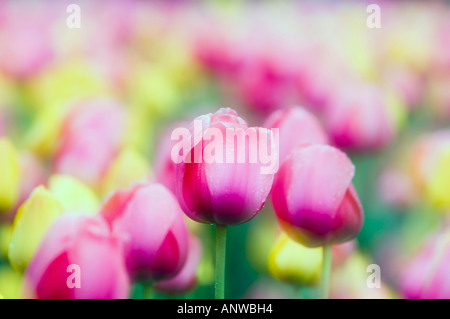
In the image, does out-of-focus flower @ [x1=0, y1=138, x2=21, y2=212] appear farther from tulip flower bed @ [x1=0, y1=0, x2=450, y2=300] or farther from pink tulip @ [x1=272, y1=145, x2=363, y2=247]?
pink tulip @ [x1=272, y1=145, x2=363, y2=247]

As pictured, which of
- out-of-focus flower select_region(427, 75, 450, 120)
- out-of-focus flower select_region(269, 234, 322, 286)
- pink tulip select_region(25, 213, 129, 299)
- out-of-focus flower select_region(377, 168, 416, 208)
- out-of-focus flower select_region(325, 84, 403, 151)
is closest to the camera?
pink tulip select_region(25, 213, 129, 299)

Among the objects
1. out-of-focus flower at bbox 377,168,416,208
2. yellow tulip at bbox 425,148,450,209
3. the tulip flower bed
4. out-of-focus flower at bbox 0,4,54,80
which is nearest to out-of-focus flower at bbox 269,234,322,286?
the tulip flower bed

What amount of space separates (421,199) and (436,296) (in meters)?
0.22

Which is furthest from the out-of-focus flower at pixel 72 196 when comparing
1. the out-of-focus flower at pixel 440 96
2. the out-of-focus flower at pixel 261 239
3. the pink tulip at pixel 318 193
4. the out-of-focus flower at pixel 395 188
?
the out-of-focus flower at pixel 440 96

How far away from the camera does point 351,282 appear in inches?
18.9

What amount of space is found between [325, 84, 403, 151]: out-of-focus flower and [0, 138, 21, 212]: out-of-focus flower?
28 centimetres

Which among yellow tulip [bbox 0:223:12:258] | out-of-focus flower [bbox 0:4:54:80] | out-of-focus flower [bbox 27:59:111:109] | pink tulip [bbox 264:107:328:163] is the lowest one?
yellow tulip [bbox 0:223:12:258]

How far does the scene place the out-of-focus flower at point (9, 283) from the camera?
471 mm

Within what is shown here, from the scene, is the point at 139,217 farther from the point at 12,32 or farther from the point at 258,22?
Result: the point at 258,22

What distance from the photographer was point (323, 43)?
2.94ft

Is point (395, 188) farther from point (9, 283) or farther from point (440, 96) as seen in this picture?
point (9, 283)

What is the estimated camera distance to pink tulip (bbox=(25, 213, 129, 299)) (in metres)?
0.31

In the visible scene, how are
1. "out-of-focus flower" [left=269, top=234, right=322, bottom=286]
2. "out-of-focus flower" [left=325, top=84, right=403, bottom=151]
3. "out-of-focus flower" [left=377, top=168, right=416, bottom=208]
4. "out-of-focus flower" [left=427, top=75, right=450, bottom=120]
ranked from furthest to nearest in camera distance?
"out-of-focus flower" [left=427, top=75, right=450, bottom=120], "out-of-focus flower" [left=377, top=168, right=416, bottom=208], "out-of-focus flower" [left=325, top=84, right=403, bottom=151], "out-of-focus flower" [left=269, top=234, right=322, bottom=286]
